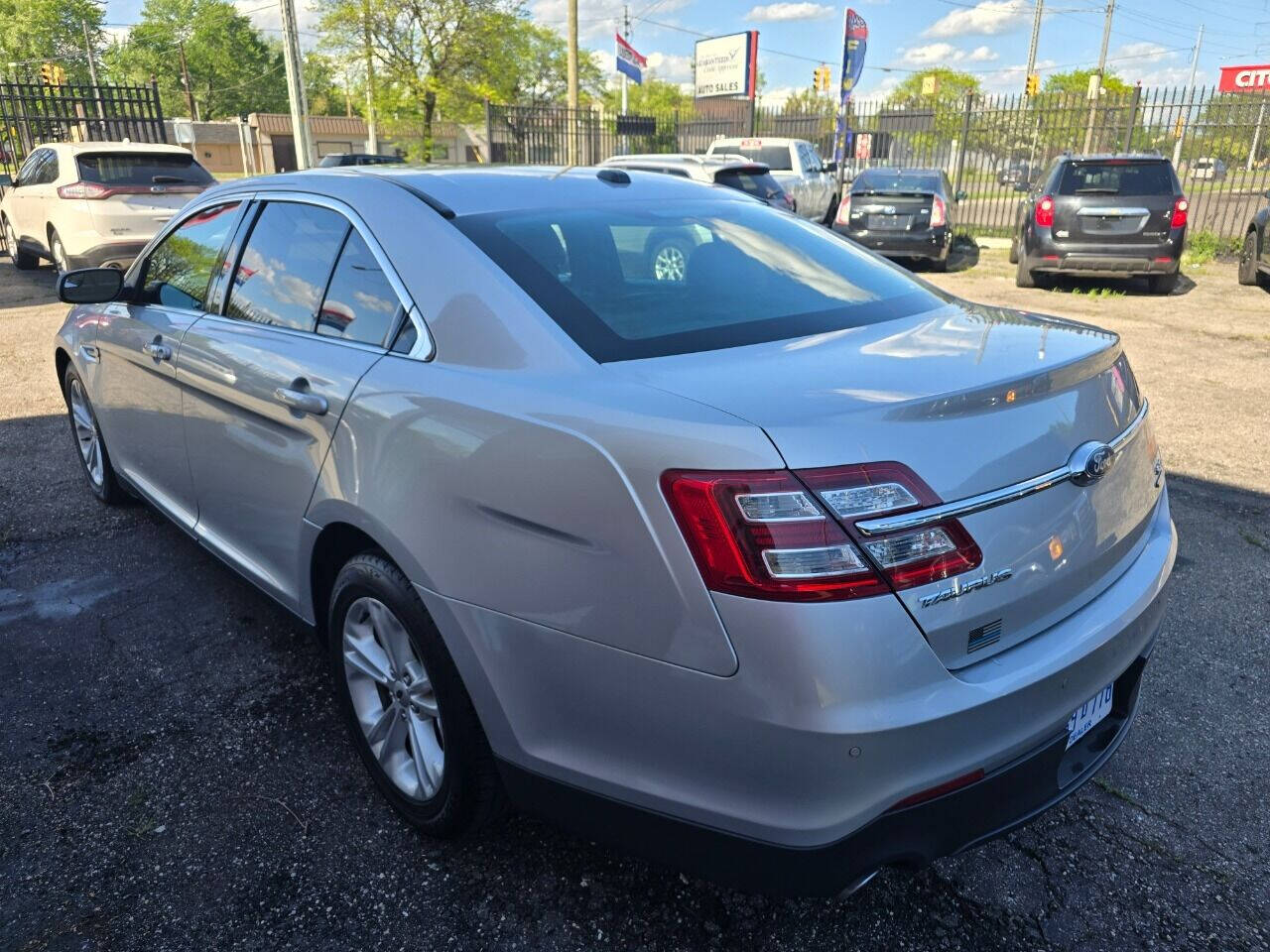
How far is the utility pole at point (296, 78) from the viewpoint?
20.9 m

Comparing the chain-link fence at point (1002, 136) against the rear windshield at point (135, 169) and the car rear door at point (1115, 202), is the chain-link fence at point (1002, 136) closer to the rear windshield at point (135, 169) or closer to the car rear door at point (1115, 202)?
the car rear door at point (1115, 202)

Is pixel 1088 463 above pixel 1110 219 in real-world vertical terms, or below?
above

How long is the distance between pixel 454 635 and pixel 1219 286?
532 inches

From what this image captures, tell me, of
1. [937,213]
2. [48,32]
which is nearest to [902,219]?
[937,213]

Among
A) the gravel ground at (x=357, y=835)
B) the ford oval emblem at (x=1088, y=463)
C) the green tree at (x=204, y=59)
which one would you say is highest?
the green tree at (x=204, y=59)

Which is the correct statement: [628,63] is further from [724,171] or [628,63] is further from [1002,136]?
[724,171]

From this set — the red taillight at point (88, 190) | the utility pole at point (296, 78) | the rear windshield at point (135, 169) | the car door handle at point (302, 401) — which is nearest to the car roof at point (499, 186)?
the car door handle at point (302, 401)

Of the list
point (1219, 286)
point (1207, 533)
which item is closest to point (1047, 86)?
point (1219, 286)

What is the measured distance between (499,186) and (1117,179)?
11160mm

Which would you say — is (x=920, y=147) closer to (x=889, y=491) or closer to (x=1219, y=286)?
(x=1219, y=286)

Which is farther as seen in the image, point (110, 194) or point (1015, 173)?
point (1015, 173)

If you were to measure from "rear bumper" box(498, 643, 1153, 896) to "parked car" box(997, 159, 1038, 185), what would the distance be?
23.0m

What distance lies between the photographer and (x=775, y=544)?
5.23 feet

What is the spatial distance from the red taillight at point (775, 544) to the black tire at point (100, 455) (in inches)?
155
